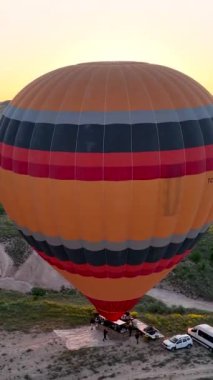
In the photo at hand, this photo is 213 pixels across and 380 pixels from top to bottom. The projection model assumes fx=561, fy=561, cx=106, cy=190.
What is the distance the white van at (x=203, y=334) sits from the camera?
25045 mm

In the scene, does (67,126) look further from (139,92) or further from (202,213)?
(202,213)

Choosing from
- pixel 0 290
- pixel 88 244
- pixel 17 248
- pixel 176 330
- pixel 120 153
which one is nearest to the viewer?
pixel 120 153

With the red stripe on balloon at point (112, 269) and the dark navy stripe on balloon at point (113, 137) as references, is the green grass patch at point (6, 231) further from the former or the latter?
the dark navy stripe on balloon at point (113, 137)

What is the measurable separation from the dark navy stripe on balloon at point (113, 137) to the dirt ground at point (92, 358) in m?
9.38

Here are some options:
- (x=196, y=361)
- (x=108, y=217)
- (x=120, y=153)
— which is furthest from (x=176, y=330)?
(x=120, y=153)

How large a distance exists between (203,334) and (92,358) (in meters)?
5.29

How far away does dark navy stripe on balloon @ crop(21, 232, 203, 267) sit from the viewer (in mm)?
20366

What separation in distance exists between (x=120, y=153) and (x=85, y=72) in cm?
366

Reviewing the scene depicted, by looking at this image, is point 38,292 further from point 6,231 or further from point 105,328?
point 6,231

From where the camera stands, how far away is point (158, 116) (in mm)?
19047

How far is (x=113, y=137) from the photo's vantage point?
1853 cm

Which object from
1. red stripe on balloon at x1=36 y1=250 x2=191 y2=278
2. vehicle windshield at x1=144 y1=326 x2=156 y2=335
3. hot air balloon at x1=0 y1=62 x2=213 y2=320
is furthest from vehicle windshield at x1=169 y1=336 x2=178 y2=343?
hot air balloon at x1=0 y1=62 x2=213 y2=320

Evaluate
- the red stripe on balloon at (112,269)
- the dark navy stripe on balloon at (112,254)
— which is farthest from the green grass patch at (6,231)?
the dark navy stripe on balloon at (112,254)

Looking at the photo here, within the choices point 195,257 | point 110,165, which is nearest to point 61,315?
point 110,165
